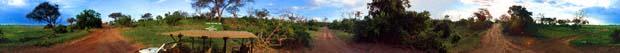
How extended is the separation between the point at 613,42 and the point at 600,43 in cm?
20

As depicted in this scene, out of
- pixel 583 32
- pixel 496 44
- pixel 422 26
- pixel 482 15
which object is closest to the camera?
pixel 482 15

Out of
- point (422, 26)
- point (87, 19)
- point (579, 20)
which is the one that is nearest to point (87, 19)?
point (87, 19)

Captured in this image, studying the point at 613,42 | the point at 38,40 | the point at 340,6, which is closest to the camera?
the point at 38,40

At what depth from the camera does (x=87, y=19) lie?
420 inches

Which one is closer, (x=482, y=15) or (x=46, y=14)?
(x=46, y=14)

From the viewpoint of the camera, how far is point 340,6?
11.4 metres

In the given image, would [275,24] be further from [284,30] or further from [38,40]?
[38,40]

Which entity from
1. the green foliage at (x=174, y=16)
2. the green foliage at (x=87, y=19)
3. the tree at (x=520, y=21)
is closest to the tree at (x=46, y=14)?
the green foliage at (x=87, y=19)

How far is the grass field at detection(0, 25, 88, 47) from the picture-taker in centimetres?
1033

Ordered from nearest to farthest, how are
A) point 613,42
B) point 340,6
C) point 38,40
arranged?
point 38,40 → point 340,6 → point 613,42

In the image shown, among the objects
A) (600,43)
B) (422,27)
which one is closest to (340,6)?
(422,27)

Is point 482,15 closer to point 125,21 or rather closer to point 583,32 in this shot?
point 583,32

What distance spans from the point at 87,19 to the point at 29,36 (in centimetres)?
62

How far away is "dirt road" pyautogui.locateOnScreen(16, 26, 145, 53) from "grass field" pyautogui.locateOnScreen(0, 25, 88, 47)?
8cm
